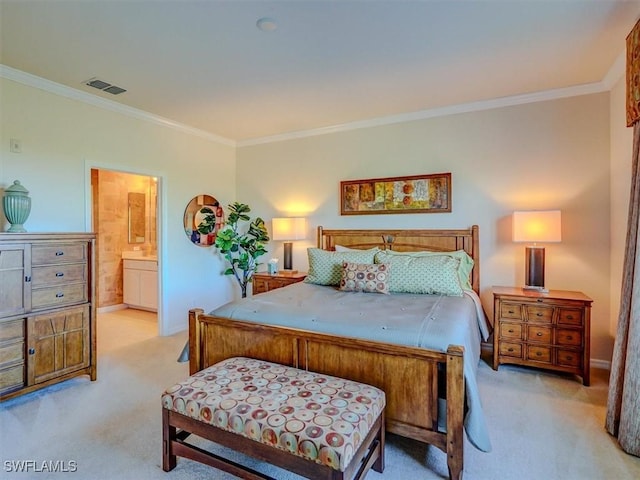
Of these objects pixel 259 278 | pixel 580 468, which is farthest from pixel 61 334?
pixel 580 468

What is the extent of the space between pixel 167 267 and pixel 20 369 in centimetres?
187

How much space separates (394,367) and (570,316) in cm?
202

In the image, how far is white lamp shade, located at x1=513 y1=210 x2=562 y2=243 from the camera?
3.04m

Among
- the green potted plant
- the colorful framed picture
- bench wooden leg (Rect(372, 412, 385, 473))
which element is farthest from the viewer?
the green potted plant

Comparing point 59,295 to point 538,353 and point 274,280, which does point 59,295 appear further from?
point 538,353

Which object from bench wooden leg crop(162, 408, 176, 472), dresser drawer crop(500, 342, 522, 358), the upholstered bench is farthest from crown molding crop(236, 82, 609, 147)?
bench wooden leg crop(162, 408, 176, 472)

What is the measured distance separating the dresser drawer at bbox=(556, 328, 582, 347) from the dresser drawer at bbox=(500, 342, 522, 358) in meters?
0.31

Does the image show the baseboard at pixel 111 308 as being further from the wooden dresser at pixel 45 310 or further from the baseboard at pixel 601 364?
the baseboard at pixel 601 364

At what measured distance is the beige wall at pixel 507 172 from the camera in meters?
3.19

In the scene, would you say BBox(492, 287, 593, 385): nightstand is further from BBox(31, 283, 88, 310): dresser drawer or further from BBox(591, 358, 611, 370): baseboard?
BBox(31, 283, 88, 310): dresser drawer

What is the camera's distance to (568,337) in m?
2.87

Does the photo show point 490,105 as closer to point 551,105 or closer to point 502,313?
point 551,105

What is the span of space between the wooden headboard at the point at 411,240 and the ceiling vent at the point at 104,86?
2.68 m

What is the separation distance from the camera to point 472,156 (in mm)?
3695
